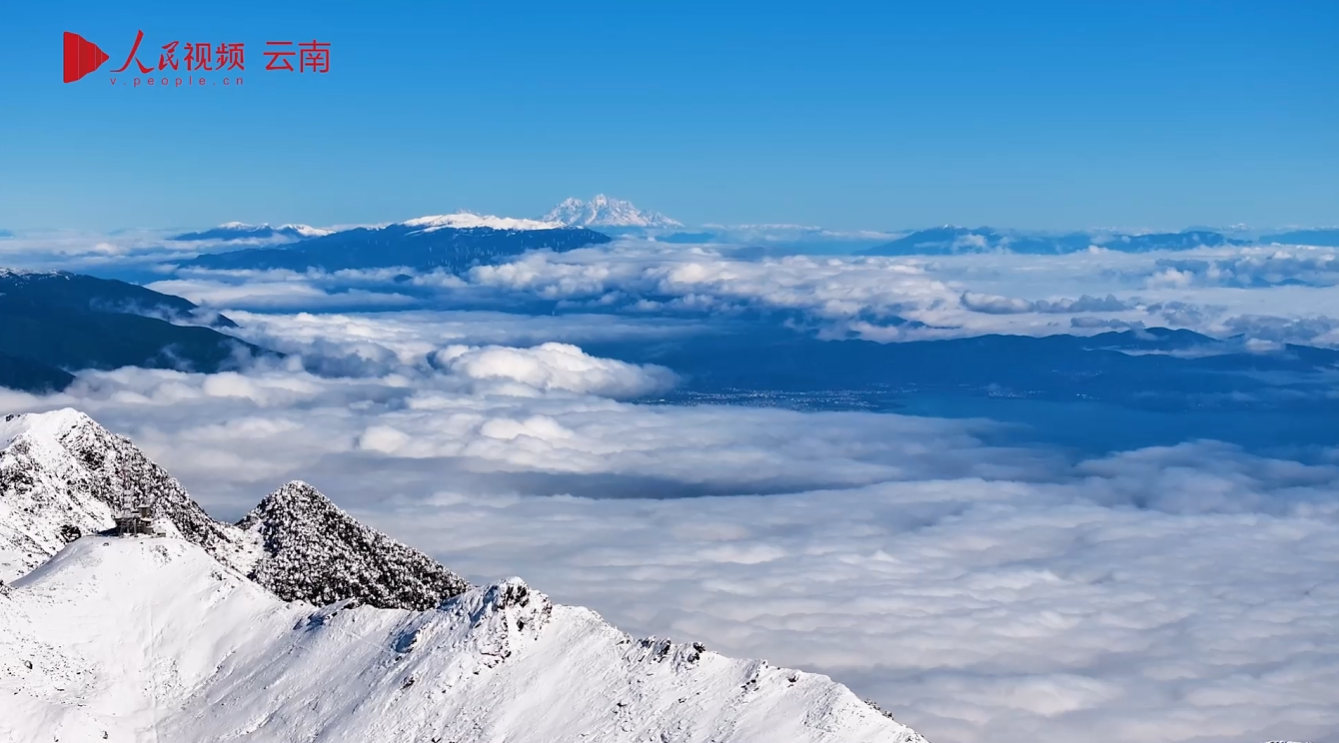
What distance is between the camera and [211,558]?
130m

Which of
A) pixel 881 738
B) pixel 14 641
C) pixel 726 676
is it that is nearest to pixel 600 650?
pixel 726 676

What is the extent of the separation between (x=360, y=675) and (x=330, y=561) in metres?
35.7

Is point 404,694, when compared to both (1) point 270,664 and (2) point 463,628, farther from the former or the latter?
(1) point 270,664

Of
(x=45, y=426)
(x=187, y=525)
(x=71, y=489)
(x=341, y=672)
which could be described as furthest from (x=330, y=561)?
(x=45, y=426)

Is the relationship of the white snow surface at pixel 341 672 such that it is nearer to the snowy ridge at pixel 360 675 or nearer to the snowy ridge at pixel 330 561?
the snowy ridge at pixel 360 675

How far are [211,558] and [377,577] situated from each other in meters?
18.5

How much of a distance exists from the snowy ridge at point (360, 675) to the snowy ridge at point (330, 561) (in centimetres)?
1420

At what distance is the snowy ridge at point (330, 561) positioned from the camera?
13650 cm

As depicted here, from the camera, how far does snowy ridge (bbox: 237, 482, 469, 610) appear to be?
5374 inches

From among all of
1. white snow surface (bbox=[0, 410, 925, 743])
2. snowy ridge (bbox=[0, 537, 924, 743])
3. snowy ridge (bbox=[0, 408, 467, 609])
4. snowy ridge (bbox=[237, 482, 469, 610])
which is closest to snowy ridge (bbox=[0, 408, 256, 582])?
snowy ridge (bbox=[0, 408, 467, 609])

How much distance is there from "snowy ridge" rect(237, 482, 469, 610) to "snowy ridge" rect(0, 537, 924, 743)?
14201mm

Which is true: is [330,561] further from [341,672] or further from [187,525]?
[341,672]

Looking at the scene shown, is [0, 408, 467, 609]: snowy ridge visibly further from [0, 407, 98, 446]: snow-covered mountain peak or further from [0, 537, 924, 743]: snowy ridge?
[0, 537, 924, 743]: snowy ridge

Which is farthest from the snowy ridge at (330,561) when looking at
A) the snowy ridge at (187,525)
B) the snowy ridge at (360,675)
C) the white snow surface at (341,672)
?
the snowy ridge at (360,675)
